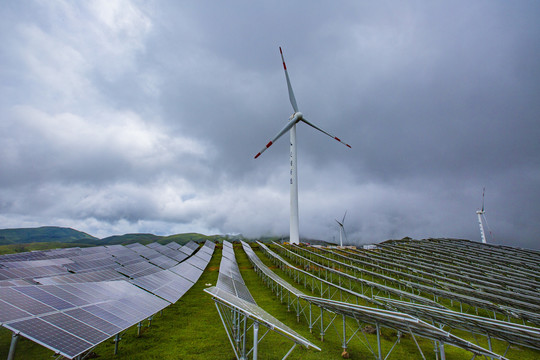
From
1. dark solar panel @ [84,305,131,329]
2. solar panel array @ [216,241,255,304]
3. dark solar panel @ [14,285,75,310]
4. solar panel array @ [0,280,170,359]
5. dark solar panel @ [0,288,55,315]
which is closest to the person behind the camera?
solar panel array @ [0,280,170,359]

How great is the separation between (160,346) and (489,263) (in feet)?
281

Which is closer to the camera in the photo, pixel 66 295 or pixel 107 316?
pixel 107 316

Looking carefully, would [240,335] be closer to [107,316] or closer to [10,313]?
[107,316]

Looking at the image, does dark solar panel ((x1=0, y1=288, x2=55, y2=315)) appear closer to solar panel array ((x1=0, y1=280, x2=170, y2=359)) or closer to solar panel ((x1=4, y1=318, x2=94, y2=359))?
solar panel array ((x1=0, y1=280, x2=170, y2=359))

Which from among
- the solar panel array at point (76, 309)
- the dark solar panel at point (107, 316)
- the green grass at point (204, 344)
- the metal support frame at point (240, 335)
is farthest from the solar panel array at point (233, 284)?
the dark solar panel at point (107, 316)

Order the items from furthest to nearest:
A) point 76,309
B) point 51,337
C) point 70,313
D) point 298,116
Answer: point 298,116
point 76,309
point 70,313
point 51,337

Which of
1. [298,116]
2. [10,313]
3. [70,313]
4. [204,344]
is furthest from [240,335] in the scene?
[298,116]

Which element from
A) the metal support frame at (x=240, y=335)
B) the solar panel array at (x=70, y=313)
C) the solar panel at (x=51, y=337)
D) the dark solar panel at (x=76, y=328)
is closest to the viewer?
the solar panel at (x=51, y=337)

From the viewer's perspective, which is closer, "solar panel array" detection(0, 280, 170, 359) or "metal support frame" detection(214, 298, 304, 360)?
"solar panel array" detection(0, 280, 170, 359)

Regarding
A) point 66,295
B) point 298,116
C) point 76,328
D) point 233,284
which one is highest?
point 298,116

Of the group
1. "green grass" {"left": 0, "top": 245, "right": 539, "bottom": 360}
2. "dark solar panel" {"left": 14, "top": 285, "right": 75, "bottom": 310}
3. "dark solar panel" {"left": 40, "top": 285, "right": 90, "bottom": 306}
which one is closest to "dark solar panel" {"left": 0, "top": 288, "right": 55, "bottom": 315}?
"dark solar panel" {"left": 14, "top": 285, "right": 75, "bottom": 310}

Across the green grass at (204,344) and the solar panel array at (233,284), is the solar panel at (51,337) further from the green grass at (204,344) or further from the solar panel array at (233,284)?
the solar panel array at (233,284)

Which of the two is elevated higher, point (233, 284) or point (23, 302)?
point (23, 302)

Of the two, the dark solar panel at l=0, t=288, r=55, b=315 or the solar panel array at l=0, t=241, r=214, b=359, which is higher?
the dark solar panel at l=0, t=288, r=55, b=315
